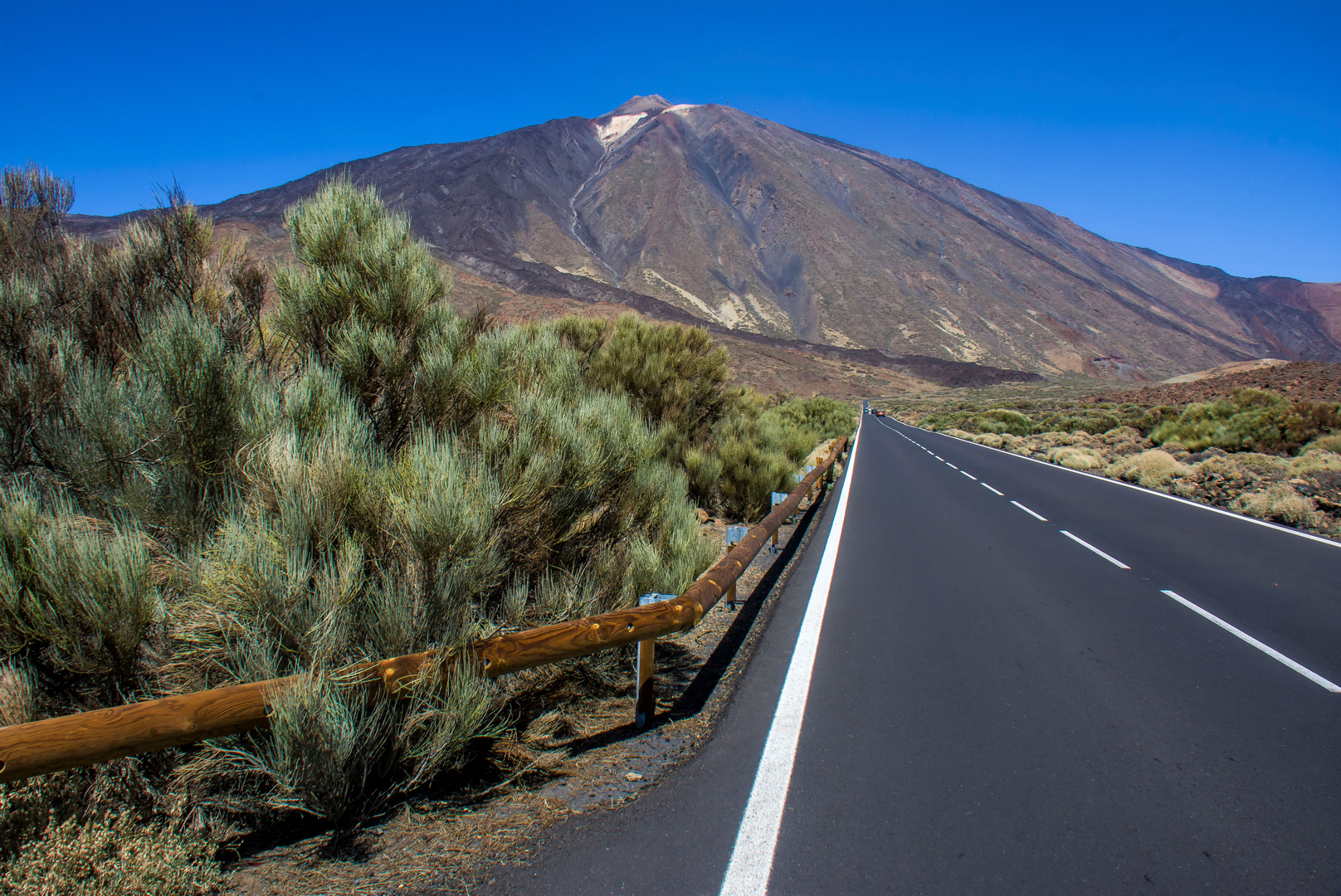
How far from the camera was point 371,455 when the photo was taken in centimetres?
356

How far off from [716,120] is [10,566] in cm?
21516

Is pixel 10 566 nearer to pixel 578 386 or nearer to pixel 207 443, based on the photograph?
pixel 207 443

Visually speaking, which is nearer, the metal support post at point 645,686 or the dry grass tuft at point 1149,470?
the metal support post at point 645,686

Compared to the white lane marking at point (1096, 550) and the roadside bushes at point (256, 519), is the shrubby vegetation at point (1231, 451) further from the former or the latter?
the roadside bushes at point (256, 519)

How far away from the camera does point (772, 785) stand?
3088 mm

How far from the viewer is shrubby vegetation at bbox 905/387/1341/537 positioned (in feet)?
38.4

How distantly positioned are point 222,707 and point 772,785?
7.20 ft

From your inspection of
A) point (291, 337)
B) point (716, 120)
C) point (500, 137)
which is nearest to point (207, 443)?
point (291, 337)

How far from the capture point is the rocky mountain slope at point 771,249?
4806 inches

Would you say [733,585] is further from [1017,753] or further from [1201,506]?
[1201,506]

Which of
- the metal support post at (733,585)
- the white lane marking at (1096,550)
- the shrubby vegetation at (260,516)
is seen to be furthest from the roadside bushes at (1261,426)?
the shrubby vegetation at (260,516)

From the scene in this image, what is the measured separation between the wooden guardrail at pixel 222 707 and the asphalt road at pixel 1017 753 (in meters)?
0.72

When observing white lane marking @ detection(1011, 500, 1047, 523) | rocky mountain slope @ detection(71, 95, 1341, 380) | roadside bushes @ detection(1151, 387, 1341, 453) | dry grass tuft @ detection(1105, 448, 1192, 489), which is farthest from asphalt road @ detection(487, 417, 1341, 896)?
rocky mountain slope @ detection(71, 95, 1341, 380)

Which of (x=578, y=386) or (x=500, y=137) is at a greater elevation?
(x=500, y=137)
